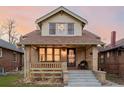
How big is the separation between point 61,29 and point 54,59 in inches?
117

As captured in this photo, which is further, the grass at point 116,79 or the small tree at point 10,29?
the small tree at point 10,29

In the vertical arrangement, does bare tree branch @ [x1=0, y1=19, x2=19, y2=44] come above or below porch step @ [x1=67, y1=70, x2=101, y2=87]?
above

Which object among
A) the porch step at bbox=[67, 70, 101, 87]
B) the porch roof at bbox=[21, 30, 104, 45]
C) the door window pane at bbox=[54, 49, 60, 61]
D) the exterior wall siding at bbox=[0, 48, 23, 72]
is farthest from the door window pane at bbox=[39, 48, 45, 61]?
the exterior wall siding at bbox=[0, 48, 23, 72]

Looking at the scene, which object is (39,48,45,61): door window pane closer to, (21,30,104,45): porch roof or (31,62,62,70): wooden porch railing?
(21,30,104,45): porch roof

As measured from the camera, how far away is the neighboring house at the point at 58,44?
23.0m

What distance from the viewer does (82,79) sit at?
21.4 metres

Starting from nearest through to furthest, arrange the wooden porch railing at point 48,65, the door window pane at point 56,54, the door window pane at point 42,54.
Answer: the wooden porch railing at point 48,65 < the door window pane at point 42,54 < the door window pane at point 56,54

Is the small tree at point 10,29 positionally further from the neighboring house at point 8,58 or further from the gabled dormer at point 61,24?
the gabled dormer at point 61,24

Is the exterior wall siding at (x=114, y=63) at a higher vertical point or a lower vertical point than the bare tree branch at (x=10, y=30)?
lower

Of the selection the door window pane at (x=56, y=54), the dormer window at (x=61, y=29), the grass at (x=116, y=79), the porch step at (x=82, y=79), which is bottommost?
the grass at (x=116, y=79)

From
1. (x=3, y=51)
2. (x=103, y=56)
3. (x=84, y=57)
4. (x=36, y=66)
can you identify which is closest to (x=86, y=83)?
(x=36, y=66)

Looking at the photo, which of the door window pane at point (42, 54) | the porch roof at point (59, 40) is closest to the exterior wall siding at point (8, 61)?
the door window pane at point (42, 54)

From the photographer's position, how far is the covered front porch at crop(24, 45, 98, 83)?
2280cm

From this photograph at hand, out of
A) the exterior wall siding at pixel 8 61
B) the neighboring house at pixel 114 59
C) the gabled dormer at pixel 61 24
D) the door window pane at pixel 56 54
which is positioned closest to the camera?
the gabled dormer at pixel 61 24
